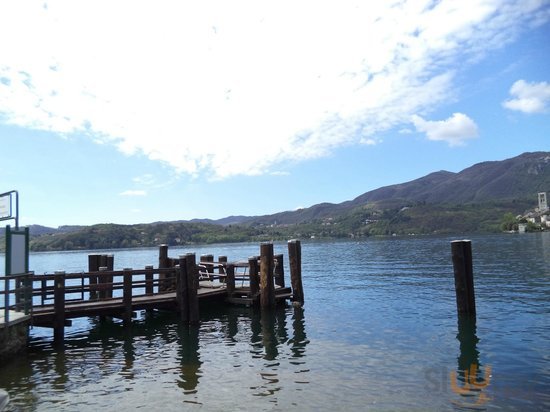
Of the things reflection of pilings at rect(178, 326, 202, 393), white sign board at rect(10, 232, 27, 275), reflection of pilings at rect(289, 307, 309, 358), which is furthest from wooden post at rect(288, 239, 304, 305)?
white sign board at rect(10, 232, 27, 275)

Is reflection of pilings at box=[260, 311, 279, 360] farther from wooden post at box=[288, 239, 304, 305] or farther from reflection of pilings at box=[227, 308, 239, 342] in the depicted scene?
wooden post at box=[288, 239, 304, 305]

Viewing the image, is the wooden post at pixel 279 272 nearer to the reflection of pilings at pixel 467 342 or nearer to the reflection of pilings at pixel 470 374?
the reflection of pilings at pixel 467 342

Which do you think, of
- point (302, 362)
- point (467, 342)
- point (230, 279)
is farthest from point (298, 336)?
point (230, 279)

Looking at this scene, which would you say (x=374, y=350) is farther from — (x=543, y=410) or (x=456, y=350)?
(x=543, y=410)

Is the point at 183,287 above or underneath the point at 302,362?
above

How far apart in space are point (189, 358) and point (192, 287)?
4.80m

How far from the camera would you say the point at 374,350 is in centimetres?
1494

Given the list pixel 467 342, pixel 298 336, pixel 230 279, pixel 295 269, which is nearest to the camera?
pixel 467 342

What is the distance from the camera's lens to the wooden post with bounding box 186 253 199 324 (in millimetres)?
19062

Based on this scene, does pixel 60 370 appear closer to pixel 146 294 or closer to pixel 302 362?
pixel 302 362

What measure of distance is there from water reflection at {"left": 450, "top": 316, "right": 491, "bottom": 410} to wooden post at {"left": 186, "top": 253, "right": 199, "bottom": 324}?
10902mm

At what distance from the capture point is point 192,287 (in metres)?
19.2

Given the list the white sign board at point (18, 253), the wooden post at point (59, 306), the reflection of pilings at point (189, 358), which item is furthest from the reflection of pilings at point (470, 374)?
the wooden post at point (59, 306)

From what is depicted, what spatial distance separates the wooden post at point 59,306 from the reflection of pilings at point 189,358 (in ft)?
15.0
